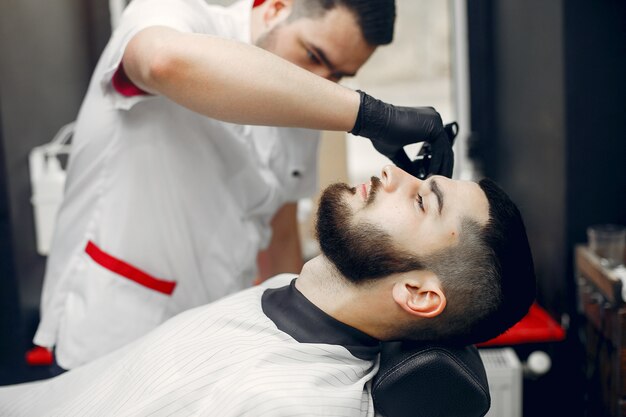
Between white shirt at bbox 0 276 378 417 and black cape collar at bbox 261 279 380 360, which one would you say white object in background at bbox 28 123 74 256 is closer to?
white shirt at bbox 0 276 378 417

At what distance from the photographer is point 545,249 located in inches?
112

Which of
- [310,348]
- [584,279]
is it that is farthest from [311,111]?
[584,279]

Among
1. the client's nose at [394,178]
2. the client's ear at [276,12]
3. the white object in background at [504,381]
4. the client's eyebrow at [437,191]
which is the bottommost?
the white object in background at [504,381]

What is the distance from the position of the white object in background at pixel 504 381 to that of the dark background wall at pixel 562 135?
0.18 m

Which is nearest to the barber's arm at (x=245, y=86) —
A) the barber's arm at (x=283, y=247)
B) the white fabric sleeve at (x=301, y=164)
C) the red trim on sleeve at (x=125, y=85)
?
the red trim on sleeve at (x=125, y=85)

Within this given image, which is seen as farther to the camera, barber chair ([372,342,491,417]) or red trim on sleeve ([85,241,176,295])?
red trim on sleeve ([85,241,176,295])

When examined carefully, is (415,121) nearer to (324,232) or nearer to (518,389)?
(324,232)

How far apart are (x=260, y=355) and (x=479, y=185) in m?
0.69

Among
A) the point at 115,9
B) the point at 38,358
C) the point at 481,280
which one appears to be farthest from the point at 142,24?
the point at 115,9

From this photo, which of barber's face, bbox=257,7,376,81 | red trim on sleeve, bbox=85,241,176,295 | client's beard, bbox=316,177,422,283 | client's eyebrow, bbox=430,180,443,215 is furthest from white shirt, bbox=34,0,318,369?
client's eyebrow, bbox=430,180,443,215

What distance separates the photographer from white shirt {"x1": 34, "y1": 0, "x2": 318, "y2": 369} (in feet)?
5.87

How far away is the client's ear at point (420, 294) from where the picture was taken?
1483 millimetres

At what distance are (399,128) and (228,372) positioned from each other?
2.10ft

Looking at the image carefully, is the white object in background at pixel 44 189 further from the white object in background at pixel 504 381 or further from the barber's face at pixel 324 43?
the white object in background at pixel 504 381
